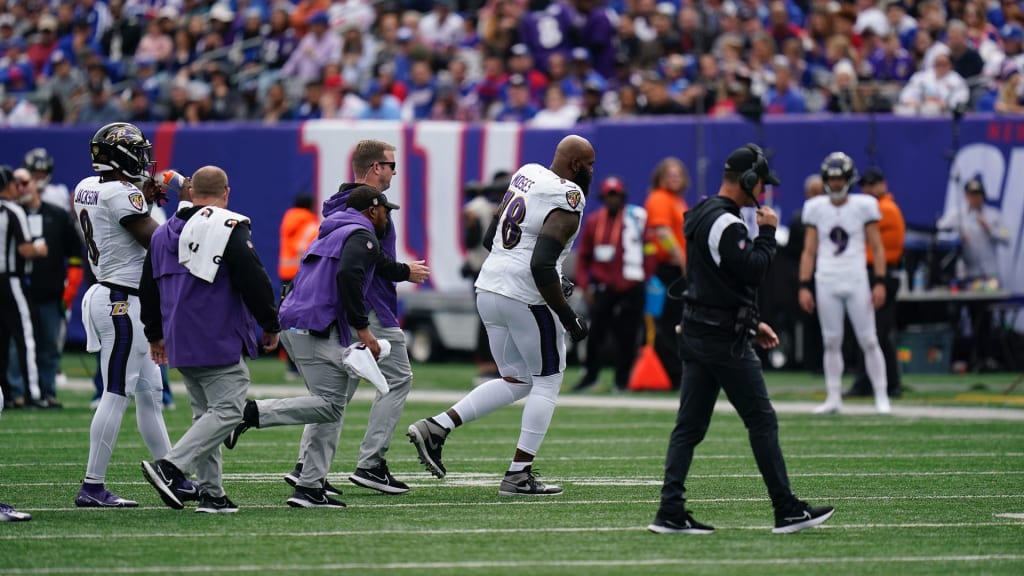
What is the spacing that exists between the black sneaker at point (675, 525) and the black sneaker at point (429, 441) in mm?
1957

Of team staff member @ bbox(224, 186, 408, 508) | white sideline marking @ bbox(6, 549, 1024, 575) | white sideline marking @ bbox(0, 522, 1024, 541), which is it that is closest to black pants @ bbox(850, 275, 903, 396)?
white sideline marking @ bbox(0, 522, 1024, 541)

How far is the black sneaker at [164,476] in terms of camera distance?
8.73 meters

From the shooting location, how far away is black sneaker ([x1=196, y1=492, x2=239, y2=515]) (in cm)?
898

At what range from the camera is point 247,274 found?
8.84m

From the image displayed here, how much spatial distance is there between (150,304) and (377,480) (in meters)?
1.73

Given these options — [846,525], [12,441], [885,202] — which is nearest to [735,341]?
[846,525]

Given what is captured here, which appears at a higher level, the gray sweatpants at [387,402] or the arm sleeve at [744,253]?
the arm sleeve at [744,253]

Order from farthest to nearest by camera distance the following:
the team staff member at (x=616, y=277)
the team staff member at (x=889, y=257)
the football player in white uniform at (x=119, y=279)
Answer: the team staff member at (x=616, y=277), the team staff member at (x=889, y=257), the football player in white uniform at (x=119, y=279)

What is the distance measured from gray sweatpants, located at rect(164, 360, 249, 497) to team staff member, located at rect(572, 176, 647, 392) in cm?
911

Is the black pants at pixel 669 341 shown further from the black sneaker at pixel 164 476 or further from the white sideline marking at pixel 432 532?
the black sneaker at pixel 164 476

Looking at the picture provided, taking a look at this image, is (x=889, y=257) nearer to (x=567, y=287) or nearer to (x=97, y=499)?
(x=567, y=287)

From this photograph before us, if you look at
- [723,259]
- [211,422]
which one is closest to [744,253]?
[723,259]

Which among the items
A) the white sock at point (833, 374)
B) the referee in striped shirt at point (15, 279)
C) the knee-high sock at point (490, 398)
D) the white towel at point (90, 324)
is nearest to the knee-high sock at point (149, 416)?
the white towel at point (90, 324)

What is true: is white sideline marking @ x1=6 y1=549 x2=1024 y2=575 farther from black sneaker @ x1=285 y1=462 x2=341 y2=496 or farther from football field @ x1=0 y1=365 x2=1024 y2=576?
black sneaker @ x1=285 y1=462 x2=341 y2=496
